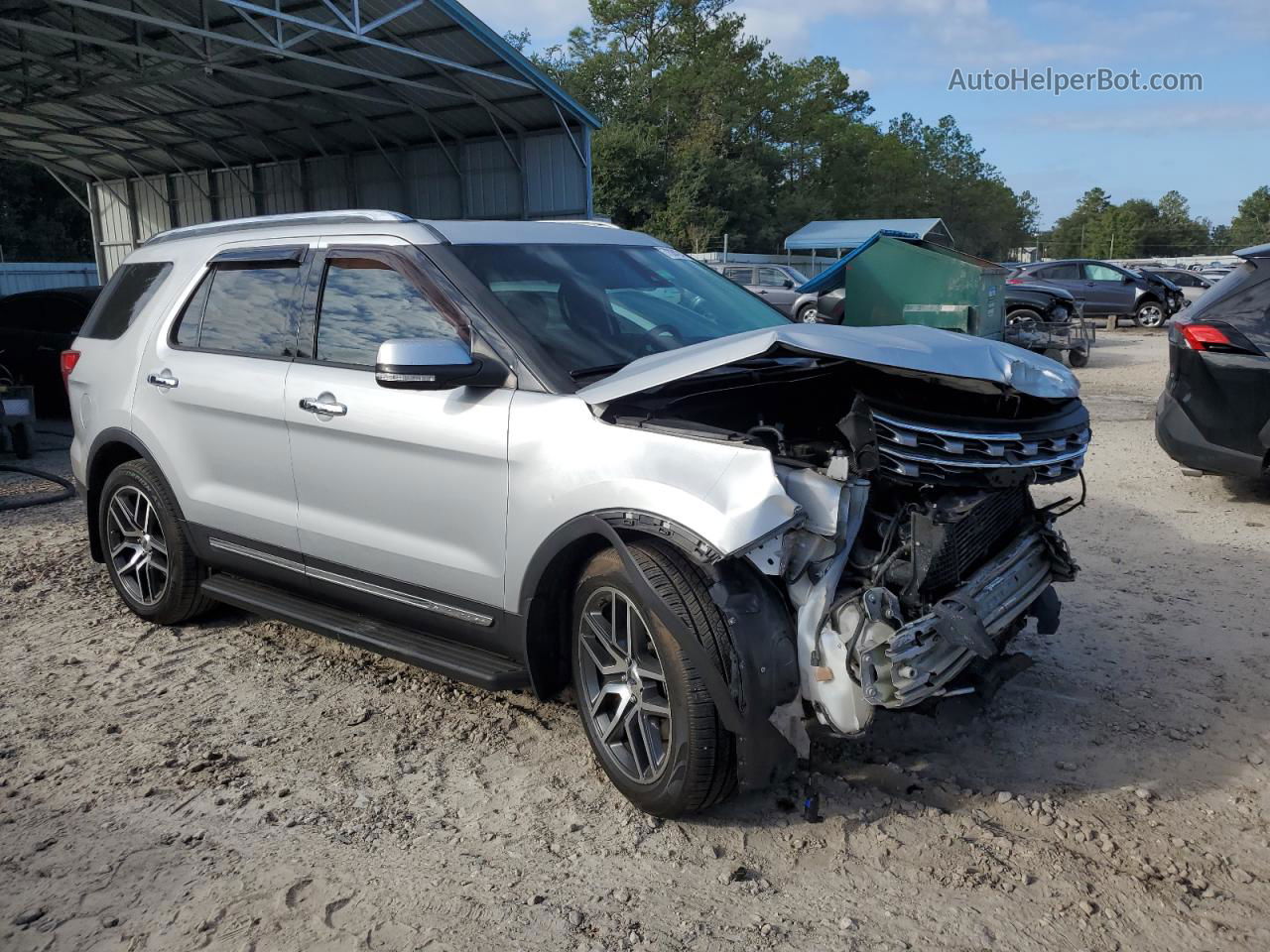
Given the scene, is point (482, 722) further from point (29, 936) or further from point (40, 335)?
point (40, 335)

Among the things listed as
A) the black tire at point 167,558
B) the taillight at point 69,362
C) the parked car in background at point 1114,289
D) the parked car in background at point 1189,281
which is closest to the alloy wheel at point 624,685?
the black tire at point 167,558

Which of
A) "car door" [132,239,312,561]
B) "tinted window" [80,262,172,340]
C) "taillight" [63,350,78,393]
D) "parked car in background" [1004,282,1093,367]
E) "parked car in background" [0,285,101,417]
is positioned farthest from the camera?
"parked car in background" [1004,282,1093,367]

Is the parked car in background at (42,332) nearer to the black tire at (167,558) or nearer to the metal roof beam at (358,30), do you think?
the metal roof beam at (358,30)

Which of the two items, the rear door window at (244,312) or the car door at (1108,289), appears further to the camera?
the car door at (1108,289)

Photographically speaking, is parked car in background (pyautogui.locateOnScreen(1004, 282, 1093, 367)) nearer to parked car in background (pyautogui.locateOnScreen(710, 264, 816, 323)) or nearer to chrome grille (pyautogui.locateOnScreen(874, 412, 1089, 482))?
parked car in background (pyautogui.locateOnScreen(710, 264, 816, 323))

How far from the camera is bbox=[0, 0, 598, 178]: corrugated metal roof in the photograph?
14695 mm

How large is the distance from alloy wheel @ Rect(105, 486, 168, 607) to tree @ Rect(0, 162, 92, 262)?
39.8 metres

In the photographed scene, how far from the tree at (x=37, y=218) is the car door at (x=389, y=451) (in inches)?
1623

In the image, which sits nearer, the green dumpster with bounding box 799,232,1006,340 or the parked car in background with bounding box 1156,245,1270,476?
the parked car in background with bounding box 1156,245,1270,476

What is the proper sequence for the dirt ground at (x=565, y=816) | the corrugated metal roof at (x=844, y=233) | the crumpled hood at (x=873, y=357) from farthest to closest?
the corrugated metal roof at (x=844, y=233) → the crumpled hood at (x=873, y=357) → the dirt ground at (x=565, y=816)

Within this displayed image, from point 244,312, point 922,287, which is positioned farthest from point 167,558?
point 922,287

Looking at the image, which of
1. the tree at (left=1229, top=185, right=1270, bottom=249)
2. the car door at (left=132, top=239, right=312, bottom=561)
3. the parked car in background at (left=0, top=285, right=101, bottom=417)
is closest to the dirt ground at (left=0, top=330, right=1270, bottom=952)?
the car door at (left=132, top=239, right=312, bottom=561)

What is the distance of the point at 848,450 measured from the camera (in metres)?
3.22

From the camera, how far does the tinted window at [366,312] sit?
13.1ft
